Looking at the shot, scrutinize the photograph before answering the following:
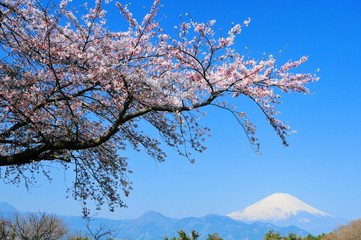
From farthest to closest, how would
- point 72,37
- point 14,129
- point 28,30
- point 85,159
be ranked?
point 85,159 < point 14,129 < point 72,37 < point 28,30

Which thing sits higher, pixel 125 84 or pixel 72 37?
pixel 72 37

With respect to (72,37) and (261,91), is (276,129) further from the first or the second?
(72,37)

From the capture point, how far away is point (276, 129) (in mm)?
9875

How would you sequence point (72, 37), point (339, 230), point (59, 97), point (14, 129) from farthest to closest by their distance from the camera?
point (339, 230) < point (14, 129) < point (59, 97) < point (72, 37)

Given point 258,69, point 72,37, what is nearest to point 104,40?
point 72,37

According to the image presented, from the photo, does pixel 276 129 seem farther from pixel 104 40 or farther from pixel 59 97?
pixel 59 97

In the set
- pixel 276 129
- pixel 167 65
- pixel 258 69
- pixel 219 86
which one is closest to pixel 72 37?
pixel 167 65

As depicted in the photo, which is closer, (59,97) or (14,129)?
(59,97)

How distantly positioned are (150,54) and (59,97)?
2.24 meters

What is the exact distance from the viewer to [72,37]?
29.6ft

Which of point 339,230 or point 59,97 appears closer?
point 59,97

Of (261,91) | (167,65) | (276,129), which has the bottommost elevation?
(276,129)

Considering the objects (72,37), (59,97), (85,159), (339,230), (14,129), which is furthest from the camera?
(339,230)

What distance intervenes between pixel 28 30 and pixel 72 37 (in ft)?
3.15
